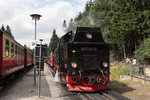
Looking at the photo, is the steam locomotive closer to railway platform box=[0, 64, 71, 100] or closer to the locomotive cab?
the locomotive cab

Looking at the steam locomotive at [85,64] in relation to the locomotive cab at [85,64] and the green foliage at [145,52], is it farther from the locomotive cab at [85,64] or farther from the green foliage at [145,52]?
the green foliage at [145,52]

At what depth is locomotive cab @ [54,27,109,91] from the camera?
9.29 m

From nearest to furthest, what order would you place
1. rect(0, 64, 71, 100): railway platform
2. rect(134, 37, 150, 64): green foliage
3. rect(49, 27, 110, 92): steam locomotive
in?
1. rect(0, 64, 71, 100): railway platform
2. rect(49, 27, 110, 92): steam locomotive
3. rect(134, 37, 150, 64): green foliage

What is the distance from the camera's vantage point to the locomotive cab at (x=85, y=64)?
929 centimetres

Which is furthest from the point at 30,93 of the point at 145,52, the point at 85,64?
the point at 145,52

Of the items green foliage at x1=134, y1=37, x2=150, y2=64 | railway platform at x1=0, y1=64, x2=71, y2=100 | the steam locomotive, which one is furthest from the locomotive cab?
green foliage at x1=134, y1=37, x2=150, y2=64

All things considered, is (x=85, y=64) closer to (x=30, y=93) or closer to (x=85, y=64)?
(x=85, y=64)

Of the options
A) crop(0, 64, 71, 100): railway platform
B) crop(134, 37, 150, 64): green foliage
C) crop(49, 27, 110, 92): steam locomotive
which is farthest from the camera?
crop(134, 37, 150, 64): green foliage

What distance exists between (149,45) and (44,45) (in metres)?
18.9

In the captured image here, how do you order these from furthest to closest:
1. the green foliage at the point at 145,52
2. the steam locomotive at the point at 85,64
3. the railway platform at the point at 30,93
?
the green foliage at the point at 145,52, the steam locomotive at the point at 85,64, the railway platform at the point at 30,93

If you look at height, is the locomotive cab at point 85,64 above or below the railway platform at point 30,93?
above

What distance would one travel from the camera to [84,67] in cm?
942

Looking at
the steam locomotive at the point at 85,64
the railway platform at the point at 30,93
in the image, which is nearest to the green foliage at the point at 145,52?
the steam locomotive at the point at 85,64

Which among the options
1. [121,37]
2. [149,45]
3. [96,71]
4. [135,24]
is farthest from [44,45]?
[121,37]
